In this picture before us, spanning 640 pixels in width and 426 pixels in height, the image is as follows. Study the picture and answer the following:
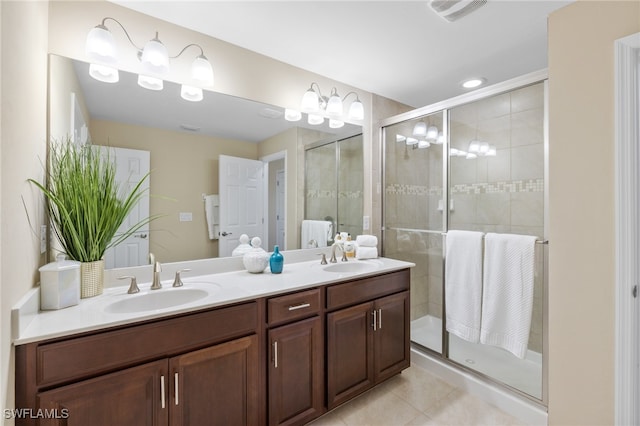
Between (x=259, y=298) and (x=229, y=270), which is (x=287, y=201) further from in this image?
(x=259, y=298)

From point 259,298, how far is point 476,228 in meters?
2.15

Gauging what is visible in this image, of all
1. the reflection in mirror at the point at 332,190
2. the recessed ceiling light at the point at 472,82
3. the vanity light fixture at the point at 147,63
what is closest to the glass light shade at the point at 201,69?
the vanity light fixture at the point at 147,63

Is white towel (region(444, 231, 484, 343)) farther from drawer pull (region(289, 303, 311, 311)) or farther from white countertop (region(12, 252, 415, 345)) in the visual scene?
drawer pull (region(289, 303, 311, 311))

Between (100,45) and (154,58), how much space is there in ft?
0.77

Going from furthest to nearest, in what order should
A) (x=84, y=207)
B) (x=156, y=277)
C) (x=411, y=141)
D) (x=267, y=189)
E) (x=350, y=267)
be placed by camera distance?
(x=411, y=141)
(x=350, y=267)
(x=267, y=189)
(x=156, y=277)
(x=84, y=207)

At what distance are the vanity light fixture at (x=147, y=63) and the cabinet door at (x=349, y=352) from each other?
1622 millimetres

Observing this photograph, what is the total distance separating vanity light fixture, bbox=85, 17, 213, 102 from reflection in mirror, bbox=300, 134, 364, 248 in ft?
3.03

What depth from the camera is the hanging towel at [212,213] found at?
→ 1850mm

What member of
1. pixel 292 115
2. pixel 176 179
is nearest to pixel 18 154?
pixel 176 179

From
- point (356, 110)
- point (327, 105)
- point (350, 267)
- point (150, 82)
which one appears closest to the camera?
point (150, 82)

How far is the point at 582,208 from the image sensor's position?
57.5 inches

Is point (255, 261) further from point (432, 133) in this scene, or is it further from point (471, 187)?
point (471, 187)

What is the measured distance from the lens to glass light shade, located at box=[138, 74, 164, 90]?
162 cm

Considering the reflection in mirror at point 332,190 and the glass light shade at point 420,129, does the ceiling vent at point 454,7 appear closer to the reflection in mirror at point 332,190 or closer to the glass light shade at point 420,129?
the glass light shade at point 420,129
